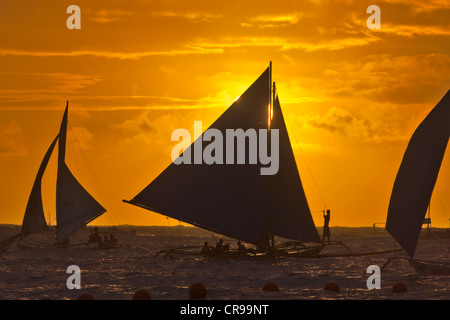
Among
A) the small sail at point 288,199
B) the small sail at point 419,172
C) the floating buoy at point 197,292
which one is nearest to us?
the floating buoy at point 197,292

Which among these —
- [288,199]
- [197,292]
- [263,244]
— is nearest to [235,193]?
[288,199]

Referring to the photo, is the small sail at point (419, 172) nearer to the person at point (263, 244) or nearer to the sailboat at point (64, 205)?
the person at point (263, 244)

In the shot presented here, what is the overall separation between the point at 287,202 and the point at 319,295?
18515 mm

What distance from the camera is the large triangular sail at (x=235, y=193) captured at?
56.5 m

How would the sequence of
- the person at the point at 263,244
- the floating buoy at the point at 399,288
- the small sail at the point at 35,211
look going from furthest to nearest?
1. the small sail at the point at 35,211
2. the person at the point at 263,244
3. the floating buoy at the point at 399,288

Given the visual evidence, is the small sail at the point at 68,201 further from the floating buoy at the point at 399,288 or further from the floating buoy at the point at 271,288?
the floating buoy at the point at 399,288

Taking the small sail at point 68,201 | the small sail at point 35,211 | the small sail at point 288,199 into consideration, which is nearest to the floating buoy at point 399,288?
the small sail at point 288,199

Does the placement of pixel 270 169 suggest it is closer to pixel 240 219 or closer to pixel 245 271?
pixel 240 219

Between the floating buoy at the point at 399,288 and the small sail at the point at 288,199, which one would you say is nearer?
the floating buoy at the point at 399,288

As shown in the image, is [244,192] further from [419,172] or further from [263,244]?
[419,172]

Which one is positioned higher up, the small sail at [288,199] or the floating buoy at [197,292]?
the small sail at [288,199]

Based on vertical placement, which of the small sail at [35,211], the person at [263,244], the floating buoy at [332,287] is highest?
the small sail at [35,211]

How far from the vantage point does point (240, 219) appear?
56906 mm
